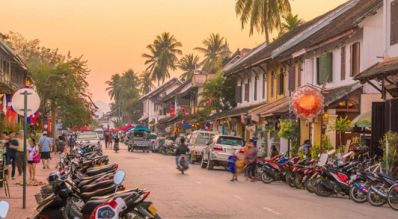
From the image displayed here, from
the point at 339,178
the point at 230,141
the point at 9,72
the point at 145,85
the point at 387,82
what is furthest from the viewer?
the point at 145,85

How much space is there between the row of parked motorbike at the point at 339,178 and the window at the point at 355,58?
5.01 metres

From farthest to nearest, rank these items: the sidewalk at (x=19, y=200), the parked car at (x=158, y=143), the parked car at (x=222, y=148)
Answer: the parked car at (x=158, y=143) < the parked car at (x=222, y=148) < the sidewalk at (x=19, y=200)

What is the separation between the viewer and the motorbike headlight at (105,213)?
32.2 ft

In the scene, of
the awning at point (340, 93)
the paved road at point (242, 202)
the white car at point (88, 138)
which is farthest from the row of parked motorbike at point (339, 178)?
the white car at point (88, 138)

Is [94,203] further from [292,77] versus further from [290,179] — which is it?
[292,77]

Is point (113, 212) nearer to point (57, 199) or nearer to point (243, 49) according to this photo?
point (57, 199)

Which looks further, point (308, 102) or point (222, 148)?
point (222, 148)

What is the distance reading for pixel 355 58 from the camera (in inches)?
1204

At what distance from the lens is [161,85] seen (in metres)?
118

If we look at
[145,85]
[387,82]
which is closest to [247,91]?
[387,82]

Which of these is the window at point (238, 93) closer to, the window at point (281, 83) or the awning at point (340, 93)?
the window at point (281, 83)

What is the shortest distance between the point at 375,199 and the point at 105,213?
11443 mm

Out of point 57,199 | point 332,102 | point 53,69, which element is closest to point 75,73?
point 53,69

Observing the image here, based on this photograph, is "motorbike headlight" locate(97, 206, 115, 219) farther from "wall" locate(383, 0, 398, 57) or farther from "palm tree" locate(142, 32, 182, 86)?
"palm tree" locate(142, 32, 182, 86)
